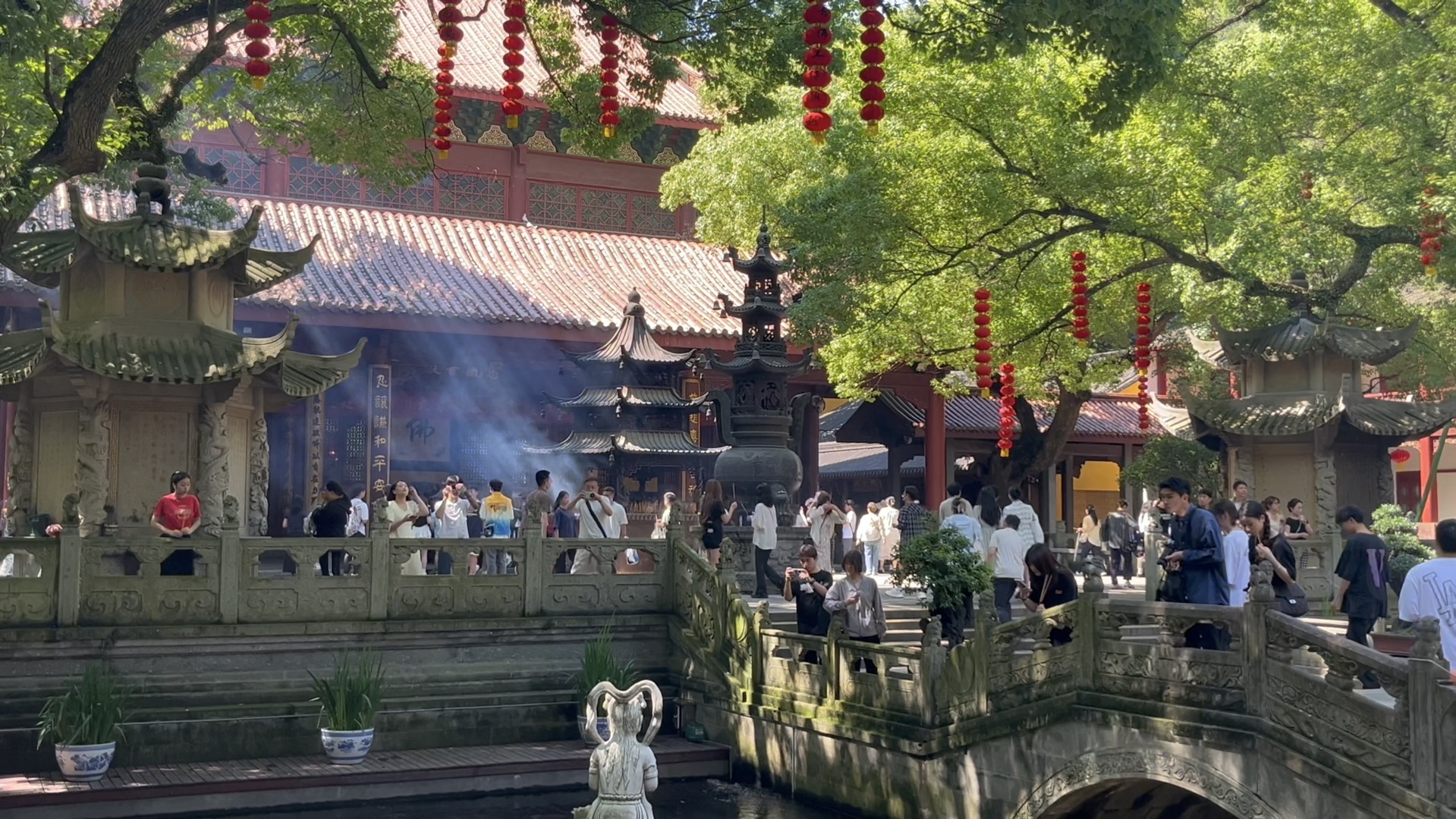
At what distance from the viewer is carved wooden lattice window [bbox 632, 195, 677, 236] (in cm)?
2703

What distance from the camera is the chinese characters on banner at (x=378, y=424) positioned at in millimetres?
21750

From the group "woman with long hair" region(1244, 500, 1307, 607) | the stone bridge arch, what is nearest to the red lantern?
the stone bridge arch

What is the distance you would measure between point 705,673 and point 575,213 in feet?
47.4

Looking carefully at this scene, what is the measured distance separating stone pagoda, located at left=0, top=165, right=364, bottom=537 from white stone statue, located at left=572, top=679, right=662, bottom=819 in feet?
18.3

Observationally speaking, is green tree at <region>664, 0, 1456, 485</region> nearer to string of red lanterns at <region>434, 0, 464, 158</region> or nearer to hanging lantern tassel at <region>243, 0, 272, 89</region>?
string of red lanterns at <region>434, 0, 464, 158</region>

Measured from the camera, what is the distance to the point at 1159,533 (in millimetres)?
17375

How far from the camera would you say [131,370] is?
42.3 feet

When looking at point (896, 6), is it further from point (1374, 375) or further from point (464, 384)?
point (1374, 375)

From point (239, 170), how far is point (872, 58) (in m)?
16.8

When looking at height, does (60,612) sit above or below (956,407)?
below

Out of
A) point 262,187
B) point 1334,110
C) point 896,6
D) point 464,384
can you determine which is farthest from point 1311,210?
point 262,187

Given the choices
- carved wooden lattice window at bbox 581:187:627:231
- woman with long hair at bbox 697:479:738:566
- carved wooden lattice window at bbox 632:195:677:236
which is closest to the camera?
woman with long hair at bbox 697:479:738:566

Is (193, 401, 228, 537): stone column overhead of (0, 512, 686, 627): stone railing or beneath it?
overhead

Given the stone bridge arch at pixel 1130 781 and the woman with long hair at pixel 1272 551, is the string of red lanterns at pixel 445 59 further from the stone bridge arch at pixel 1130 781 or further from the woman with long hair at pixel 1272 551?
the woman with long hair at pixel 1272 551
